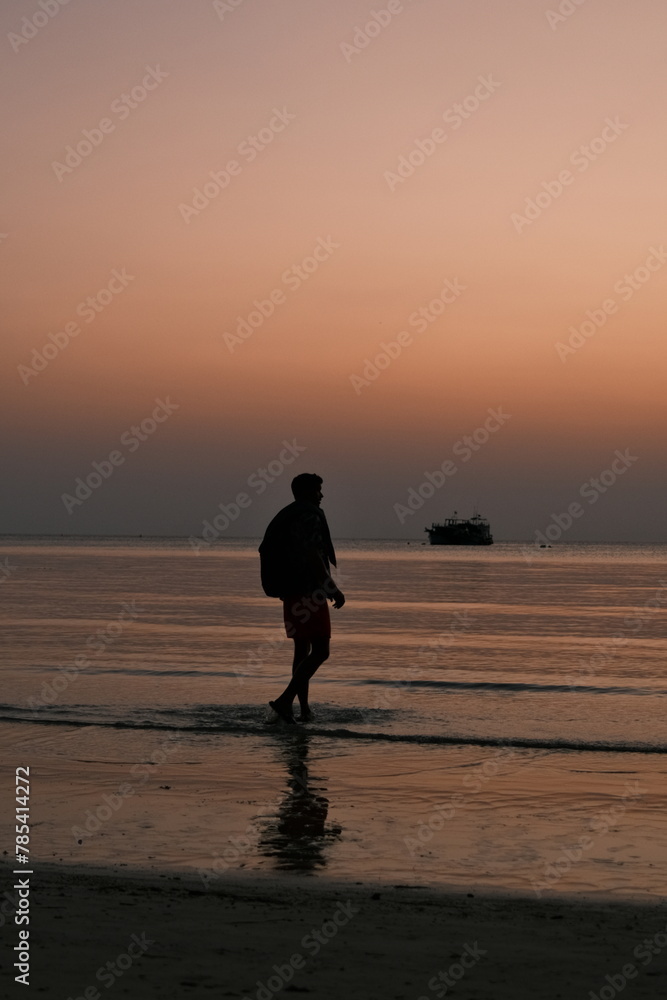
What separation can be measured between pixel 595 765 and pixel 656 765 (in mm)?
517

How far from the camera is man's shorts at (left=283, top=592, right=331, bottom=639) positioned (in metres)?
11.0

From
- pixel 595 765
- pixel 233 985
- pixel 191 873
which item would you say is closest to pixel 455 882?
pixel 191 873

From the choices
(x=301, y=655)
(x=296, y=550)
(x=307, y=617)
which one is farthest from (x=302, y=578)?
(x=301, y=655)

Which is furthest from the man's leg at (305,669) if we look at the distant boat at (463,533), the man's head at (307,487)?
the distant boat at (463,533)

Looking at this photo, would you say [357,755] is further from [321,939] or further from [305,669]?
[321,939]

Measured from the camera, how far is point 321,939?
15.7ft

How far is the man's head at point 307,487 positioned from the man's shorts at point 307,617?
97cm

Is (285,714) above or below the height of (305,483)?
below

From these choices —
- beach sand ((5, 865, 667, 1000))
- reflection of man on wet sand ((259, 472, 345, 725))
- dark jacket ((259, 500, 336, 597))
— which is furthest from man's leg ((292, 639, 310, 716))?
beach sand ((5, 865, 667, 1000))

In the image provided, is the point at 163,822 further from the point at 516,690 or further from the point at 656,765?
the point at 516,690

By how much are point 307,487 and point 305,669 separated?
1.80m

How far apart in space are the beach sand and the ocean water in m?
0.43

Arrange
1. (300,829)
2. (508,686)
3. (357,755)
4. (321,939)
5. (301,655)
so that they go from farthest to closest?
(508,686) → (301,655) → (357,755) → (300,829) → (321,939)

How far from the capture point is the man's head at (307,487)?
11195 millimetres
